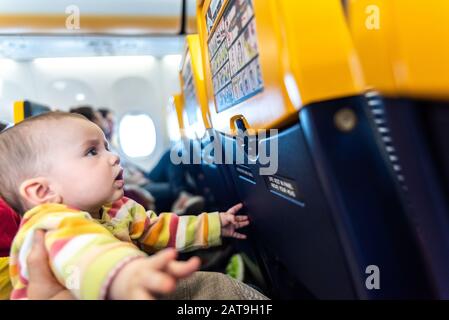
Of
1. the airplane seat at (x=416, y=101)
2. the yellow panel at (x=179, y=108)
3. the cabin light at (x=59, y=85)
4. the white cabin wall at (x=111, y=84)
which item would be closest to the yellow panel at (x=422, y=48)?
the airplane seat at (x=416, y=101)

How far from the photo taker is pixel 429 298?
0.60 meters

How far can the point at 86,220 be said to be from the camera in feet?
2.35

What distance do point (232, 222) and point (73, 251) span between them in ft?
2.09

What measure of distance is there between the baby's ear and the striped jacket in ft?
0.23

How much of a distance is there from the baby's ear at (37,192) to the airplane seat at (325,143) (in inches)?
18.6

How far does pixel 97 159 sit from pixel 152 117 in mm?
5099

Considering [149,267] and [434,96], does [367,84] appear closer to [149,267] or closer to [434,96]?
[434,96]

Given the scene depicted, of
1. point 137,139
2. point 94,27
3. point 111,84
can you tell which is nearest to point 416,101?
point 94,27

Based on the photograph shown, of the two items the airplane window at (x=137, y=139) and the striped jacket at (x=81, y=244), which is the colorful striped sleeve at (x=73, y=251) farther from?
the airplane window at (x=137, y=139)

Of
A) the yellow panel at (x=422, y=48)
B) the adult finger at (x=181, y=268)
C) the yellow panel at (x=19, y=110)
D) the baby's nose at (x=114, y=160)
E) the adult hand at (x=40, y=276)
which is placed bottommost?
the adult hand at (x=40, y=276)

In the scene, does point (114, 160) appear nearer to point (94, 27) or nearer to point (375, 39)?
point (375, 39)

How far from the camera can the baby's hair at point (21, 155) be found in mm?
838

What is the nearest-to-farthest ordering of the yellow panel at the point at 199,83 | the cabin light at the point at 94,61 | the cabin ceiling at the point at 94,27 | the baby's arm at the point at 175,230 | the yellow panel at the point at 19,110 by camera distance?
1. the baby's arm at the point at 175,230
2. the yellow panel at the point at 199,83
3. the yellow panel at the point at 19,110
4. the cabin ceiling at the point at 94,27
5. the cabin light at the point at 94,61
